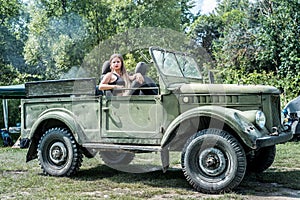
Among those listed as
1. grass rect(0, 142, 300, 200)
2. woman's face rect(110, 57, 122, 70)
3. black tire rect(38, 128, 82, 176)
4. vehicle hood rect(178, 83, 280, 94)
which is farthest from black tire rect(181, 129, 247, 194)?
black tire rect(38, 128, 82, 176)

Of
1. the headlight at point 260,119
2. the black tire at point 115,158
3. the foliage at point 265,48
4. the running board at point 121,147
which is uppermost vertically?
the foliage at point 265,48

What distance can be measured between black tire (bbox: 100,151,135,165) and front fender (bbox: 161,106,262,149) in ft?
7.08

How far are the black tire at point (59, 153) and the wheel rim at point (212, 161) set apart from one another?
209 cm

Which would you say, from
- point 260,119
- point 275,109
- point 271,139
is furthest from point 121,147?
point 275,109

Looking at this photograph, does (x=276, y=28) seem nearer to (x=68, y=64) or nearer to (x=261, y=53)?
(x=261, y=53)

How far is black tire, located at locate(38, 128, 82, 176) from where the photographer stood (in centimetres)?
665

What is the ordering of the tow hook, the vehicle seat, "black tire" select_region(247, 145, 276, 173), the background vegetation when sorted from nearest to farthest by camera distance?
the tow hook
the vehicle seat
"black tire" select_region(247, 145, 276, 173)
the background vegetation

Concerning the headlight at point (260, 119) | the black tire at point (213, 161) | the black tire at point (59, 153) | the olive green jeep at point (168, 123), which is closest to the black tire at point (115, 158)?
the olive green jeep at point (168, 123)

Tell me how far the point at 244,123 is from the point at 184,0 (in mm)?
24325

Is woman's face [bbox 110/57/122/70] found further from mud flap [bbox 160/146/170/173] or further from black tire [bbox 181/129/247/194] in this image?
black tire [bbox 181/129/247/194]

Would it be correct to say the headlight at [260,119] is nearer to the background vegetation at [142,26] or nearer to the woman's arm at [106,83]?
the woman's arm at [106,83]

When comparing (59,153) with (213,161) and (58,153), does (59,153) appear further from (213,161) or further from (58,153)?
(213,161)

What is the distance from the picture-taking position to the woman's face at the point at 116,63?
21.6 feet

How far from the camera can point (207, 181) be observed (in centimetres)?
543
